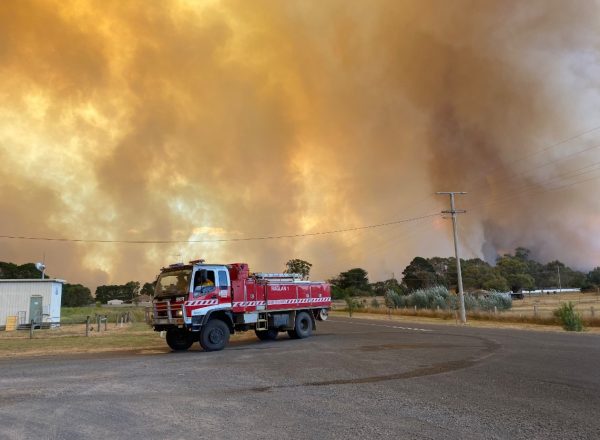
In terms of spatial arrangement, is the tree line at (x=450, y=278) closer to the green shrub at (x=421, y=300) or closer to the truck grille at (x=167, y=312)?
the green shrub at (x=421, y=300)

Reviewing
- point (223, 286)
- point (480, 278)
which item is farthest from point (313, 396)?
point (480, 278)

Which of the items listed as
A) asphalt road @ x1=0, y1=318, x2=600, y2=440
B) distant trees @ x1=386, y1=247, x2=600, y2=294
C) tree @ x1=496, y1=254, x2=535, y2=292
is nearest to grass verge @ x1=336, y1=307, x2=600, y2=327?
asphalt road @ x1=0, y1=318, x2=600, y2=440

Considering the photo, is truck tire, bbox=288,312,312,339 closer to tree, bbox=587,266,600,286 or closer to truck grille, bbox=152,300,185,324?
truck grille, bbox=152,300,185,324

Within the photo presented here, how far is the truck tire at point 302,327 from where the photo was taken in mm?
20328

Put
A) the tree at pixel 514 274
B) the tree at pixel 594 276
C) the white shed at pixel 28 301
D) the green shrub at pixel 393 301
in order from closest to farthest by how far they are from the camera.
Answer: the white shed at pixel 28 301 → the green shrub at pixel 393 301 → the tree at pixel 514 274 → the tree at pixel 594 276

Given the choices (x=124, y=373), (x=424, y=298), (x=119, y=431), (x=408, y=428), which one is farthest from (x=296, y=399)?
(x=424, y=298)

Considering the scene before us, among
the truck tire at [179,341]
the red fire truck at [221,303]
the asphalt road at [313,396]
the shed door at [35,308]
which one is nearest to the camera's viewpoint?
the asphalt road at [313,396]

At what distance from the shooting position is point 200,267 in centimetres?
1650

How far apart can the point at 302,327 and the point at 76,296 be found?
10064 cm

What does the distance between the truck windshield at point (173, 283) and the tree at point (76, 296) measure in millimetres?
97122

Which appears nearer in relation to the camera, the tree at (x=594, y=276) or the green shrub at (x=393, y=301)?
the green shrub at (x=393, y=301)

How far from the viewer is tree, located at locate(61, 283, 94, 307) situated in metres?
102

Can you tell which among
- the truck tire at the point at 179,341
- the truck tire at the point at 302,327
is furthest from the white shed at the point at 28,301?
the truck tire at the point at 302,327

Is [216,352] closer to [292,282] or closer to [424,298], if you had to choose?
[292,282]
